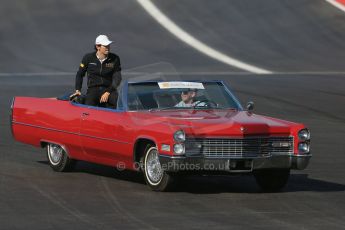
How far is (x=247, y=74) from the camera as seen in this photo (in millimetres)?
32812

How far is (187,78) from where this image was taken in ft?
96.1

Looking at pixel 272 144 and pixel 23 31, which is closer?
pixel 272 144

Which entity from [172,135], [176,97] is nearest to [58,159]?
[176,97]

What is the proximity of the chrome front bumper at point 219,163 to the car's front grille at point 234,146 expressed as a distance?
0.06 meters

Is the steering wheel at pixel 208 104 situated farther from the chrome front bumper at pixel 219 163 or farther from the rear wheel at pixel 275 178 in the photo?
the chrome front bumper at pixel 219 163

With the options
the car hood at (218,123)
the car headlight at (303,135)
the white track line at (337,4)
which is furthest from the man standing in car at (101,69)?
the white track line at (337,4)

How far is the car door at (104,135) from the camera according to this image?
1251cm

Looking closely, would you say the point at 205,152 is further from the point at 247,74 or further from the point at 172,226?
the point at 247,74

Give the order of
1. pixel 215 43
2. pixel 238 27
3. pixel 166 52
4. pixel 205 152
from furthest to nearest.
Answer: pixel 238 27
pixel 215 43
pixel 166 52
pixel 205 152

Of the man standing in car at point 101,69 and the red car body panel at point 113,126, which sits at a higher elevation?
the man standing in car at point 101,69

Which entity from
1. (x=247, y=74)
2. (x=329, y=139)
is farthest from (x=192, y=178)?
(x=247, y=74)

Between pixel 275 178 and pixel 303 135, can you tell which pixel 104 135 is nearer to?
pixel 275 178

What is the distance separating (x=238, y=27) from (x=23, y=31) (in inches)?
331

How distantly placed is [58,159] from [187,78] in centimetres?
1539
